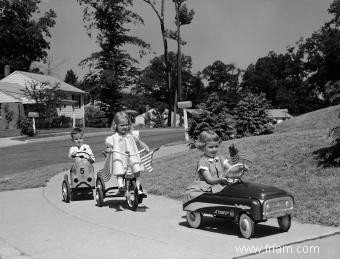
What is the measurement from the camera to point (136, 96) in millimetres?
67625

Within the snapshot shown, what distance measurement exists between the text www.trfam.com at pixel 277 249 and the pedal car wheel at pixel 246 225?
1.46 feet

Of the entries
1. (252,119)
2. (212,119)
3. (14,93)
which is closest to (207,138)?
(212,119)

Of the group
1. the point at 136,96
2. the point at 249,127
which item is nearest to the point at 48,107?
the point at 136,96

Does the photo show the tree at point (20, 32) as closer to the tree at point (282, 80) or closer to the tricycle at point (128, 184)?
the tree at point (282, 80)

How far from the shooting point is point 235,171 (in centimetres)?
715

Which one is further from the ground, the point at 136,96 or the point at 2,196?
the point at 136,96

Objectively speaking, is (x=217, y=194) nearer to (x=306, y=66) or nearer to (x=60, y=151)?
(x=60, y=151)

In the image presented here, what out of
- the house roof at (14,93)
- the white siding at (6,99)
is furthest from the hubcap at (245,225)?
the white siding at (6,99)

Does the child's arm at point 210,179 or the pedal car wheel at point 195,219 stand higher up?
the child's arm at point 210,179

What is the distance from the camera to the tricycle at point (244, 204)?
6.60m

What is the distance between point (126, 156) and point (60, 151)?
18.8 m

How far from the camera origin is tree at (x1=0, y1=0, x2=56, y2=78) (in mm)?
76000

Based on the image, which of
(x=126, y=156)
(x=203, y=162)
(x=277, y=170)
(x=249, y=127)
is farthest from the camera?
(x=249, y=127)

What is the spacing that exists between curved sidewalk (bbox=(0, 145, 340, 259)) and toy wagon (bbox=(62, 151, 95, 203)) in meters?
0.65
